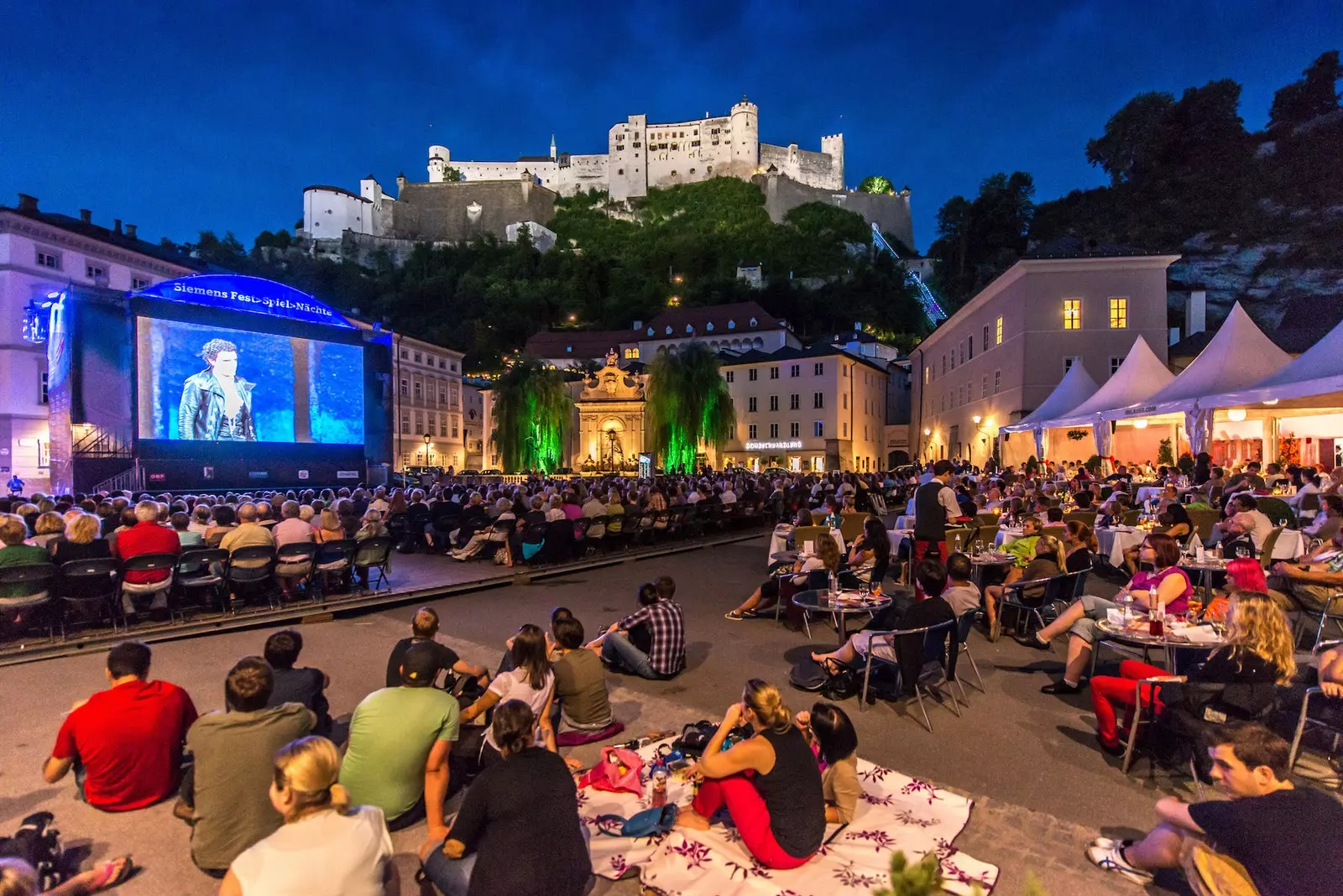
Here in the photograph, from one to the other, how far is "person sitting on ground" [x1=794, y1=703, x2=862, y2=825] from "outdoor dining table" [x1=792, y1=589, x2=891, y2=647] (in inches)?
105

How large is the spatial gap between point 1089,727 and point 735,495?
1321 cm

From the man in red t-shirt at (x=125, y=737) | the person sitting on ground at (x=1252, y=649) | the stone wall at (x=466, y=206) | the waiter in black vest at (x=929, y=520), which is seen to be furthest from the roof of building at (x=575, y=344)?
the person sitting on ground at (x=1252, y=649)

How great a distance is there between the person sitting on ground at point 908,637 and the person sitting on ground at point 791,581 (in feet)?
5.85

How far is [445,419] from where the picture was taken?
187ft

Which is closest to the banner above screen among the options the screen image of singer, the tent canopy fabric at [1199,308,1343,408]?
the screen image of singer

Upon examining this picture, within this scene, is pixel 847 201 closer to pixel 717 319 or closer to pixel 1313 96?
pixel 717 319

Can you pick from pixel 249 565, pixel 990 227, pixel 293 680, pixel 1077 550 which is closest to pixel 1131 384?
pixel 1077 550

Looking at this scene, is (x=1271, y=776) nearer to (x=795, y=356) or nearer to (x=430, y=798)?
(x=430, y=798)

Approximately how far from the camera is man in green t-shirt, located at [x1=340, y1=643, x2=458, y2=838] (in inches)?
142

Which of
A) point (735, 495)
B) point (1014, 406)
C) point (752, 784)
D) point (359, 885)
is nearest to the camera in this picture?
point (359, 885)

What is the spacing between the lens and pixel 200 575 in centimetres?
849

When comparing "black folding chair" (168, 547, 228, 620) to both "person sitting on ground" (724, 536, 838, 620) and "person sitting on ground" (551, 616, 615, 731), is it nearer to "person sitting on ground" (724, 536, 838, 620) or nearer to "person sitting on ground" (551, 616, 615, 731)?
"person sitting on ground" (551, 616, 615, 731)

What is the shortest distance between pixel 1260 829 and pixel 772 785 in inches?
76.0

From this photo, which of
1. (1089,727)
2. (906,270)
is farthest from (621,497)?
(906,270)
